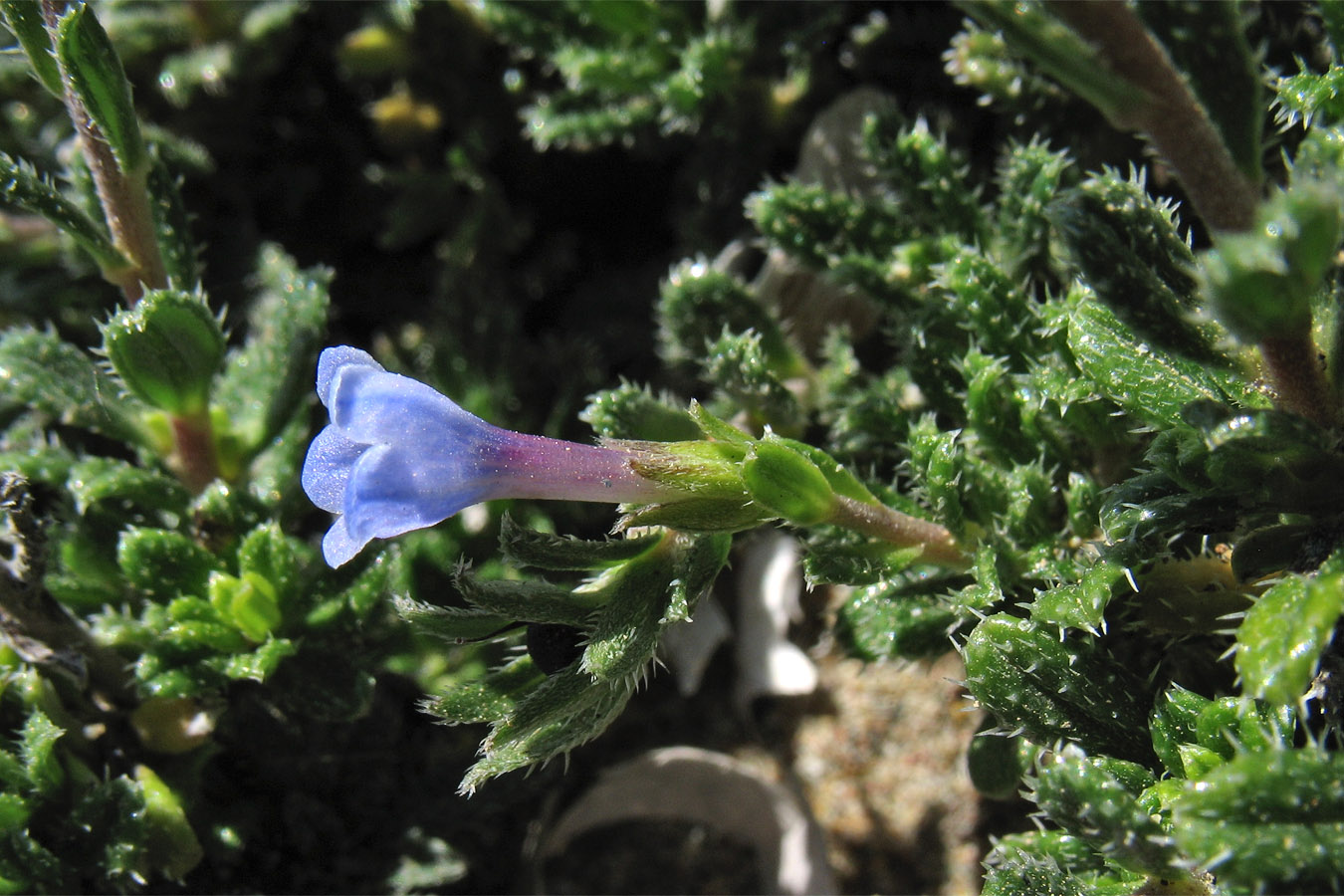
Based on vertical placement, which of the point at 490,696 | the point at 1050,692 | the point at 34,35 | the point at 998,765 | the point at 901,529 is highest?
the point at 34,35

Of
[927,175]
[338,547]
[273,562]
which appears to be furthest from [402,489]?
[927,175]

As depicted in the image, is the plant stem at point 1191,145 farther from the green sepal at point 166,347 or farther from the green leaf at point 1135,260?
the green sepal at point 166,347

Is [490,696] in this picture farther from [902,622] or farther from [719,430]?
[902,622]

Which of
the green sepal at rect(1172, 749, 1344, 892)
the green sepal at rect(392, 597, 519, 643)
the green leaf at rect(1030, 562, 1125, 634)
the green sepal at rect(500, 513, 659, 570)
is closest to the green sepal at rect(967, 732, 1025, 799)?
the green leaf at rect(1030, 562, 1125, 634)

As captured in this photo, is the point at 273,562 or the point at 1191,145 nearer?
the point at 1191,145

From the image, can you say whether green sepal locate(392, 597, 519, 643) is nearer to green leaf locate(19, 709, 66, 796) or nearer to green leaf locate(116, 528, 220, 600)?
green leaf locate(116, 528, 220, 600)

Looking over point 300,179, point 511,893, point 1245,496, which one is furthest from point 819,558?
point 300,179
